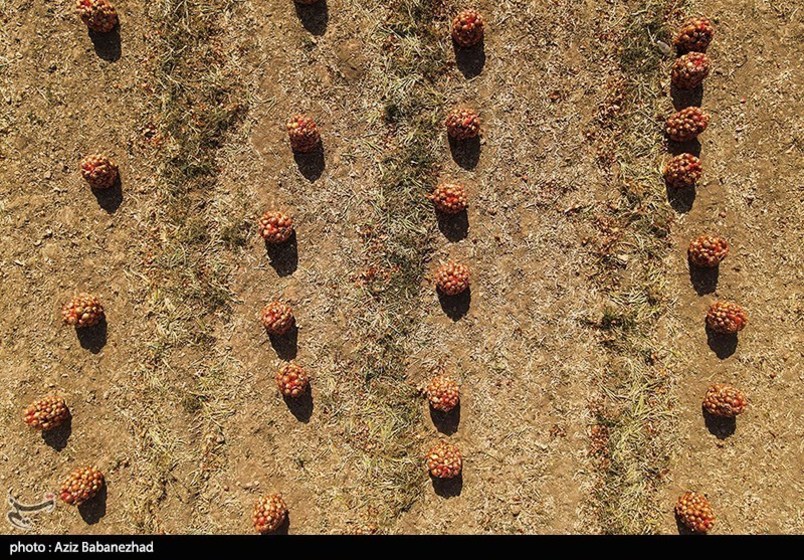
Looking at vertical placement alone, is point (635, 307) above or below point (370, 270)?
below

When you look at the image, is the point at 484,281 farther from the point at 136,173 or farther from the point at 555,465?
the point at 136,173

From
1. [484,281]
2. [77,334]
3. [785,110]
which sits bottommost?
[77,334]

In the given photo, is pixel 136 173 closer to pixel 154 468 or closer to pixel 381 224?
pixel 381 224

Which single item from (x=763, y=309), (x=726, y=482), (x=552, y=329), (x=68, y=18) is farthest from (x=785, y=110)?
(x=68, y=18)

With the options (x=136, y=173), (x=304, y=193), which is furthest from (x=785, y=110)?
(x=136, y=173)

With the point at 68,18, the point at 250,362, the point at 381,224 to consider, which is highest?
the point at 68,18

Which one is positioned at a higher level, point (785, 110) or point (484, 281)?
point (785, 110)

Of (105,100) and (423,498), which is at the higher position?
(105,100)

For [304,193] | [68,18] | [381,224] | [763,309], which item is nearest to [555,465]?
[763,309]
